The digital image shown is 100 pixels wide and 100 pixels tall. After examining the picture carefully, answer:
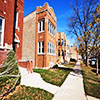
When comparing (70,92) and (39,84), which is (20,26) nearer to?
(39,84)

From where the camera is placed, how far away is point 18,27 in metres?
9.25

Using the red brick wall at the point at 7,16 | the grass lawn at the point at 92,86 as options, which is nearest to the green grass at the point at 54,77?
the grass lawn at the point at 92,86

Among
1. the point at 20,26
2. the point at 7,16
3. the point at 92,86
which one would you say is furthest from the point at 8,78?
the point at 20,26

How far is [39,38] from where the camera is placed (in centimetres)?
1377

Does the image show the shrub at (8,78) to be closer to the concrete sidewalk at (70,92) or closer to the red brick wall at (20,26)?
the concrete sidewalk at (70,92)

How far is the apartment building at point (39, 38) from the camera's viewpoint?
42.7ft

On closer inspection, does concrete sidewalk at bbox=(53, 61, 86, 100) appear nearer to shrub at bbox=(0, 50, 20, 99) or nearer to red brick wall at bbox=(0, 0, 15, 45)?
shrub at bbox=(0, 50, 20, 99)

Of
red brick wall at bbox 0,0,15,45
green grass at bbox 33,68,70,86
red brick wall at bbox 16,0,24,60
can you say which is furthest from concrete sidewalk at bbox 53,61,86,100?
red brick wall at bbox 16,0,24,60

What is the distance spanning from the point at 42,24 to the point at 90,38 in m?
7.97

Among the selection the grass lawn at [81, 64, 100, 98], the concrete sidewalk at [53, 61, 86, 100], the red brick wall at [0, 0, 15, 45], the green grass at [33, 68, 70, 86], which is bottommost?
the grass lawn at [81, 64, 100, 98]

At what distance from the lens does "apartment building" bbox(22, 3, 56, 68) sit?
1302cm

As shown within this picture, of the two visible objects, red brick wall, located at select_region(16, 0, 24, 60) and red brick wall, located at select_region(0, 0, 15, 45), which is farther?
red brick wall, located at select_region(16, 0, 24, 60)

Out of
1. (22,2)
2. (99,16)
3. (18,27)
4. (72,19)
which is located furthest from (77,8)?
(18,27)

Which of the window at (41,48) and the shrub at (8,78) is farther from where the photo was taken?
the window at (41,48)
